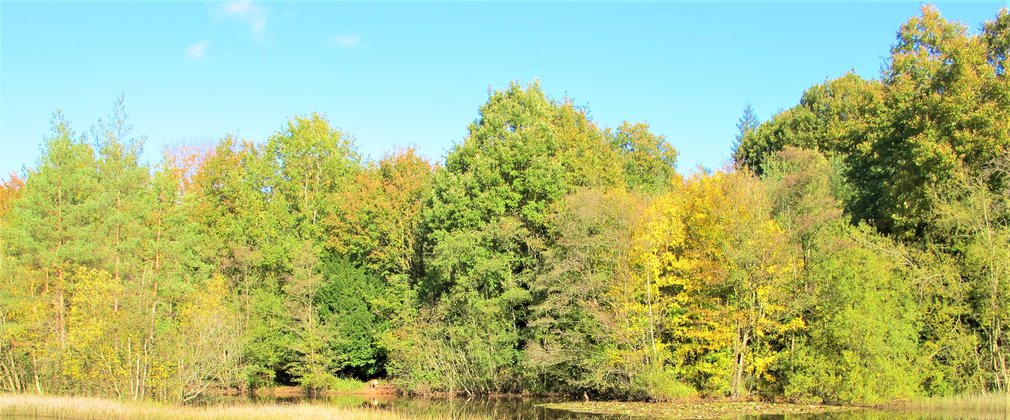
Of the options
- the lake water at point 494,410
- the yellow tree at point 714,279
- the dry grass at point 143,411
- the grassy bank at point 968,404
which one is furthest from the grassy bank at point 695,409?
the dry grass at point 143,411

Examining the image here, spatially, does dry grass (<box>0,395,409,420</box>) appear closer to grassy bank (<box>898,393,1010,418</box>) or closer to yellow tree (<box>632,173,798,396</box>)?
yellow tree (<box>632,173,798,396</box>)

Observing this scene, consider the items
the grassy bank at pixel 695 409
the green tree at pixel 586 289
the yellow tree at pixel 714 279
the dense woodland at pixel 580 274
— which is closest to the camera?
the grassy bank at pixel 695 409

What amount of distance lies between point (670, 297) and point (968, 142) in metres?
13.7

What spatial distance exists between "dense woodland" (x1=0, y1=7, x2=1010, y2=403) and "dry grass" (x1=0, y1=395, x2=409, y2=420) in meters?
Answer: 2.78

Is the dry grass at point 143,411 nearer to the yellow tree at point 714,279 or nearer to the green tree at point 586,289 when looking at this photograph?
the green tree at point 586,289

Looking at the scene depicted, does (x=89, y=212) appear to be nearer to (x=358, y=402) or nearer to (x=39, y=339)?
(x=39, y=339)

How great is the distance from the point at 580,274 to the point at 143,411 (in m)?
19.5

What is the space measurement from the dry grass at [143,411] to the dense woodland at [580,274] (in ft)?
9.12

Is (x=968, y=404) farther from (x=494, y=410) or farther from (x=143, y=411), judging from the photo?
(x=143, y=411)

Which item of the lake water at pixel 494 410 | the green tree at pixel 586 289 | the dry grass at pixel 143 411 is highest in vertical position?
the green tree at pixel 586 289

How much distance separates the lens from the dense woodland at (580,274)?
107 ft

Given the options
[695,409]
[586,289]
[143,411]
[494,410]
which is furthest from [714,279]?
[143,411]

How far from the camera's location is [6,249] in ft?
124

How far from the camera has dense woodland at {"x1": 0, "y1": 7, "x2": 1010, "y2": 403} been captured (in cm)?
3256
